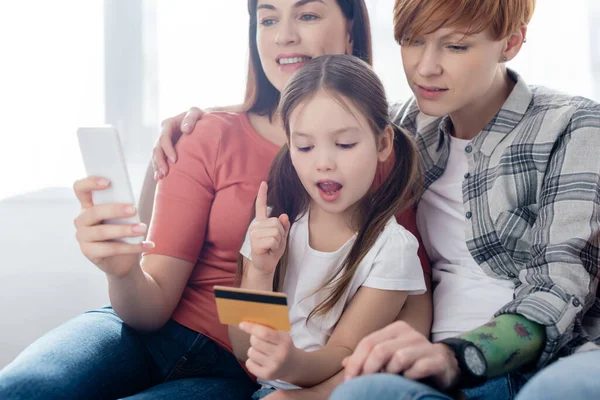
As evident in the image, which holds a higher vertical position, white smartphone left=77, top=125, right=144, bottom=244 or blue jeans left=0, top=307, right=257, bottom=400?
white smartphone left=77, top=125, right=144, bottom=244

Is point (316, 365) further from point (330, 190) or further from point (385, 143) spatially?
point (385, 143)

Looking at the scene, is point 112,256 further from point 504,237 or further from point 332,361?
point 504,237

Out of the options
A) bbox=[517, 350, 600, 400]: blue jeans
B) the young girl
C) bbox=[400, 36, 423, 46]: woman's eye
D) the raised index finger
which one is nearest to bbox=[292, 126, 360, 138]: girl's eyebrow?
A: the young girl

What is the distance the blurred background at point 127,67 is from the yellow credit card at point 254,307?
1.64m

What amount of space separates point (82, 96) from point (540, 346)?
79.2 inches

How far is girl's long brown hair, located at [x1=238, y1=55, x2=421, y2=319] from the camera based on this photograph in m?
1.45

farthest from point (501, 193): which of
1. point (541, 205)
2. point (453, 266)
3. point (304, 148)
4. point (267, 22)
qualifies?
point (267, 22)

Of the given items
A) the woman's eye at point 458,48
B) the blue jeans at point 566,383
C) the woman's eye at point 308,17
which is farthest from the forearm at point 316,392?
the woman's eye at point 308,17

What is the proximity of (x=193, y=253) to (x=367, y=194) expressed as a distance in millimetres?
410

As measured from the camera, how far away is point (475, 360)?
115 cm

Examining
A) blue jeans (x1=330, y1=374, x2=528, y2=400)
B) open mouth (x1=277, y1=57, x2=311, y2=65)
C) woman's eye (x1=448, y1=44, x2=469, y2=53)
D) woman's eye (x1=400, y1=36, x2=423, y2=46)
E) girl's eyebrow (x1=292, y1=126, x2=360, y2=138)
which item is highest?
woman's eye (x1=400, y1=36, x2=423, y2=46)

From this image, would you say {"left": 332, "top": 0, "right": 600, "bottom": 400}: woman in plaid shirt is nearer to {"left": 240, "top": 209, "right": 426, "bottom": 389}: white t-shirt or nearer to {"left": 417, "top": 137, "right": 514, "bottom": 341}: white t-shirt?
{"left": 417, "top": 137, "right": 514, "bottom": 341}: white t-shirt

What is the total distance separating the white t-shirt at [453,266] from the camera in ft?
4.83

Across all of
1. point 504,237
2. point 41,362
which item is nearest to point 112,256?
point 41,362
